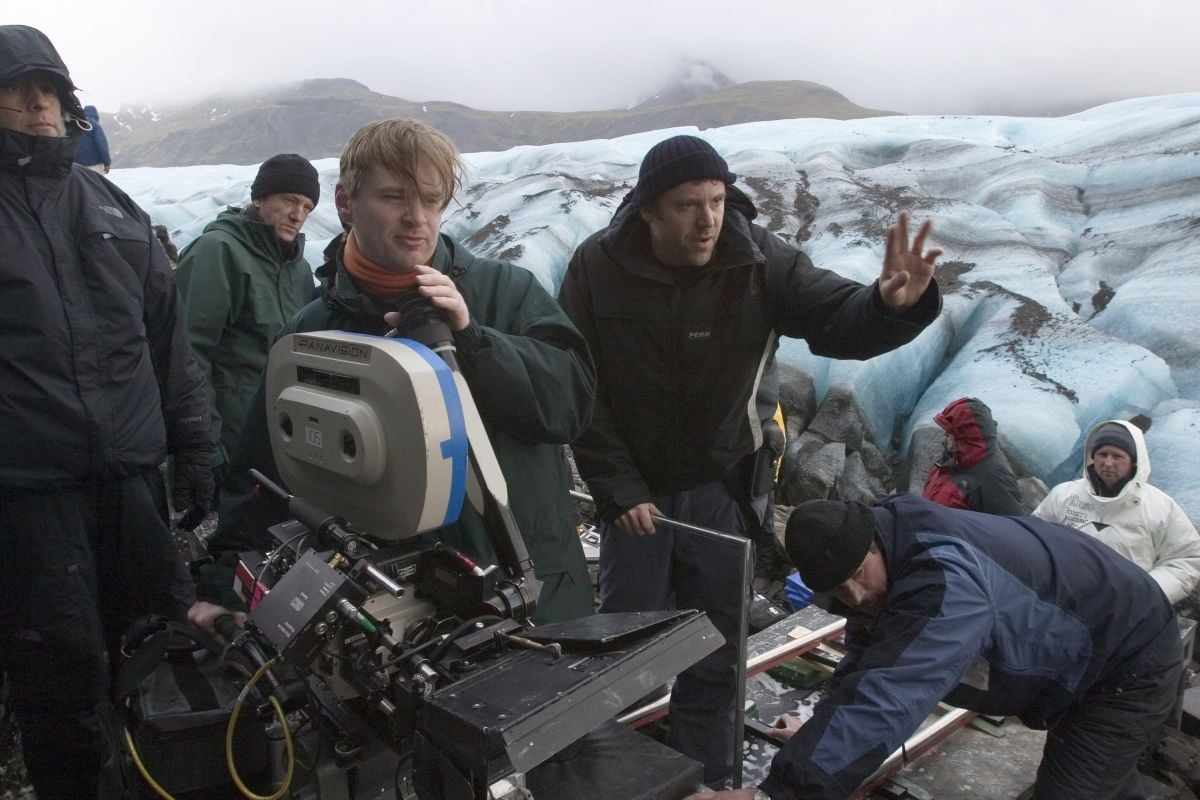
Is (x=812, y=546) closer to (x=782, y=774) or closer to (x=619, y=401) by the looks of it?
(x=782, y=774)

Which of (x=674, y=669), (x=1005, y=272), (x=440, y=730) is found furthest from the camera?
(x=1005, y=272)

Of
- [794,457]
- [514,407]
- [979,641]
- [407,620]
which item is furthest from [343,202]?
[794,457]

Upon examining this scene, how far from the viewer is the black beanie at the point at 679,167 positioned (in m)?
2.26

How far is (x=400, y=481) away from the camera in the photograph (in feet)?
4.17

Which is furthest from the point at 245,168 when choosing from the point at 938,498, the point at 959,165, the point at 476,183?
the point at 938,498

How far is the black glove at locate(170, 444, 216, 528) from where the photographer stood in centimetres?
252

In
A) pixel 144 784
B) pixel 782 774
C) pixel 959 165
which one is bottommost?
pixel 782 774

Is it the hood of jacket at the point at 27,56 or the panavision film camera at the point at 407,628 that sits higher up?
the hood of jacket at the point at 27,56

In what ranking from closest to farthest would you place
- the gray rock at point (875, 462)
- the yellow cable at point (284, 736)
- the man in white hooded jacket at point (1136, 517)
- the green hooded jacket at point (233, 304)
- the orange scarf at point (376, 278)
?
the yellow cable at point (284, 736), the orange scarf at point (376, 278), the green hooded jacket at point (233, 304), the man in white hooded jacket at point (1136, 517), the gray rock at point (875, 462)

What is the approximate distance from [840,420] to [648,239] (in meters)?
4.73

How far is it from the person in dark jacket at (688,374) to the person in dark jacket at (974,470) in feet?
7.49

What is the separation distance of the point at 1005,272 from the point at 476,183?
6.43m

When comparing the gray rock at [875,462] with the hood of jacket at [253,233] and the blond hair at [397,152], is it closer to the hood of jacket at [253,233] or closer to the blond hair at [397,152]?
the hood of jacket at [253,233]

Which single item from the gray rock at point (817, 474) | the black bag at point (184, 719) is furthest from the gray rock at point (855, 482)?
the black bag at point (184, 719)
